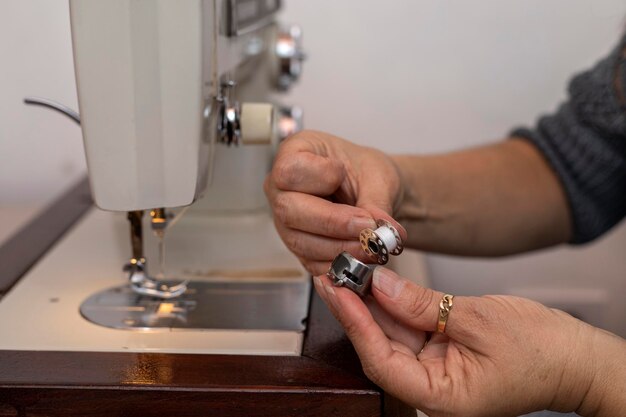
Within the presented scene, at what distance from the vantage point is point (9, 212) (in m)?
1.14

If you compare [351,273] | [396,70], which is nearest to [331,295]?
[351,273]

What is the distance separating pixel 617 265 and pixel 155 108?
1.07m

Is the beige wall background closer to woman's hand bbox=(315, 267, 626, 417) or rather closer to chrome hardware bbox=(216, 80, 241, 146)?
chrome hardware bbox=(216, 80, 241, 146)

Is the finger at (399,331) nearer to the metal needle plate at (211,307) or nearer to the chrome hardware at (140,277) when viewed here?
the metal needle plate at (211,307)

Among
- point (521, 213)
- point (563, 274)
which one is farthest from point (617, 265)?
point (521, 213)

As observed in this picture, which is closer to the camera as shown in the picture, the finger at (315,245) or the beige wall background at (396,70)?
the finger at (315,245)

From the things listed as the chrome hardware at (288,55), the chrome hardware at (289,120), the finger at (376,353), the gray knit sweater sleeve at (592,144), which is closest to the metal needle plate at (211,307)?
the finger at (376,353)

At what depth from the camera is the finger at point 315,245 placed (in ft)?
2.21

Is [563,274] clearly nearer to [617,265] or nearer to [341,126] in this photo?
[617,265]

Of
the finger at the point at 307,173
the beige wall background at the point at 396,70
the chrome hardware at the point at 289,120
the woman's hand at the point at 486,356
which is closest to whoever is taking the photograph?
the woman's hand at the point at 486,356

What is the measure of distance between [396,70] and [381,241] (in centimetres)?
77

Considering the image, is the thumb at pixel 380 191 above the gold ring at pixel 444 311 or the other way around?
above

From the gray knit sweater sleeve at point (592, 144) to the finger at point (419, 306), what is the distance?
52 cm

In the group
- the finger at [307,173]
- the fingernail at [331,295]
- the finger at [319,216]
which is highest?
the finger at [307,173]
